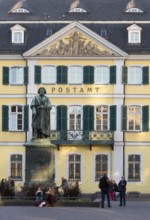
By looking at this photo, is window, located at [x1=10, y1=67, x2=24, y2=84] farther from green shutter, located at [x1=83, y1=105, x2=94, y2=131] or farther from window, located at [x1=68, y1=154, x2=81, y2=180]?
window, located at [x1=68, y1=154, x2=81, y2=180]

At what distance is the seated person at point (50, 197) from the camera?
109 feet

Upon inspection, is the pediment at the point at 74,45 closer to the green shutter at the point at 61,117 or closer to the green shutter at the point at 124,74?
the green shutter at the point at 124,74

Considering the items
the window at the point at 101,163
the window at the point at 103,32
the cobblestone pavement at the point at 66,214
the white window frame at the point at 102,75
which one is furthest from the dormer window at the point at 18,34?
the cobblestone pavement at the point at 66,214

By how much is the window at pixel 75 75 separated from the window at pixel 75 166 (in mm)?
4669

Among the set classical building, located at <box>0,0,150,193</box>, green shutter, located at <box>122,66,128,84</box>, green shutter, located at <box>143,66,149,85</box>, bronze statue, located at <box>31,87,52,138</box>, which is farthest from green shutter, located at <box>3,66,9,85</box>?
bronze statue, located at <box>31,87,52,138</box>

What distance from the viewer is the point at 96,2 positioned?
6075 centimetres

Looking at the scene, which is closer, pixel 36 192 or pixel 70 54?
pixel 36 192

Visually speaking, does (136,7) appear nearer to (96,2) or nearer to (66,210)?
(96,2)

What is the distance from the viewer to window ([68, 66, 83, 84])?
5603cm

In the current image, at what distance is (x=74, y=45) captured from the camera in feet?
183

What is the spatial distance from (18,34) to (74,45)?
393 centimetres

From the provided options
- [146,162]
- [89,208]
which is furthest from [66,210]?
[146,162]

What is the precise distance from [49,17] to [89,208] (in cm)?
2669

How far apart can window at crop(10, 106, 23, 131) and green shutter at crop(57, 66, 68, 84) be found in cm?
303
